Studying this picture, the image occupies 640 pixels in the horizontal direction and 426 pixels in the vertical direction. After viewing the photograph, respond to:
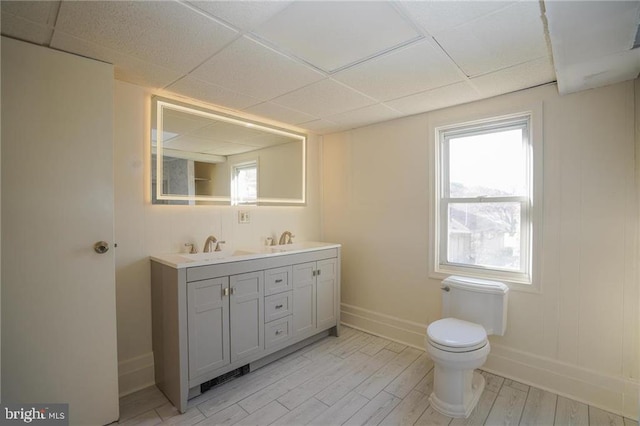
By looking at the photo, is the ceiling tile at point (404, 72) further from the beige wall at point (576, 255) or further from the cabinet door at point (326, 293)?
the cabinet door at point (326, 293)

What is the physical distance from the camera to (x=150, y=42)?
62.9 inches

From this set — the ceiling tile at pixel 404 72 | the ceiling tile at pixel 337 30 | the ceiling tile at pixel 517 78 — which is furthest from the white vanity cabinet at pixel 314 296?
the ceiling tile at pixel 517 78

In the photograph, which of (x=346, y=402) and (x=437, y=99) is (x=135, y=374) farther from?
(x=437, y=99)

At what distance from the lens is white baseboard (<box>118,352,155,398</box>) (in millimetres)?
2109

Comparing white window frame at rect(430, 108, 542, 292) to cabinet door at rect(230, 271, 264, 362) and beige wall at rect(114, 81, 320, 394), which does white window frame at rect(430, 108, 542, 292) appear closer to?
cabinet door at rect(230, 271, 264, 362)

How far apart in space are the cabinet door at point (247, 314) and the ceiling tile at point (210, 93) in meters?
1.38

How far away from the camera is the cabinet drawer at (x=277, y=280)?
2418 millimetres

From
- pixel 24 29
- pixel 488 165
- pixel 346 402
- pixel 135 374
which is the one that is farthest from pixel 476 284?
pixel 24 29

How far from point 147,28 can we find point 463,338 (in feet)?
8.21

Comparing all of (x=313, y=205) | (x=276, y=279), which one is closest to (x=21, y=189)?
(x=276, y=279)

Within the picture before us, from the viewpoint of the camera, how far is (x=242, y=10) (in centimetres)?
136

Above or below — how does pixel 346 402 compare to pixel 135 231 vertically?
below

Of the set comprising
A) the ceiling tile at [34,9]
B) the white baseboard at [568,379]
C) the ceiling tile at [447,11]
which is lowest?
the white baseboard at [568,379]

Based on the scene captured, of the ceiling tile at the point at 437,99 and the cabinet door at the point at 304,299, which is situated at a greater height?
the ceiling tile at the point at 437,99
